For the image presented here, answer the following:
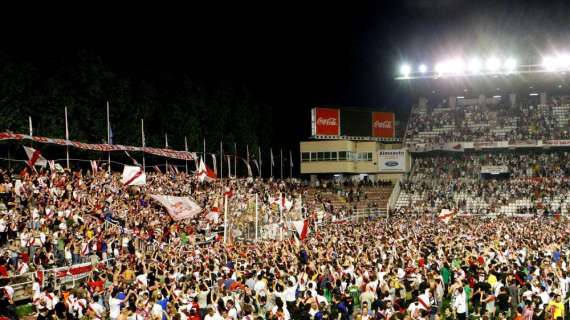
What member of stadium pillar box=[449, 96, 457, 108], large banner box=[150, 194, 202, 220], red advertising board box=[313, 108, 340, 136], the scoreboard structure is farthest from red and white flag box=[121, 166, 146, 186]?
stadium pillar box=[449, 96, 457, 108]

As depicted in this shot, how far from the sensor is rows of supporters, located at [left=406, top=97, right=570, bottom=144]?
63656 millimetres

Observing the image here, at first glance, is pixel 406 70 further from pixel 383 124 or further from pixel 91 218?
pixel 91 218

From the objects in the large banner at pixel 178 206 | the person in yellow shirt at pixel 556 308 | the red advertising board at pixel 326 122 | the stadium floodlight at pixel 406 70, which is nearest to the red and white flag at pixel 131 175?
the large banner at pixel 178 206

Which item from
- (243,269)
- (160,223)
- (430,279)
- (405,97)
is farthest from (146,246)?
(405,97)

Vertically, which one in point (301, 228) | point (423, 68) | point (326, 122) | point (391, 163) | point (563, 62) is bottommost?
point (301, 228)

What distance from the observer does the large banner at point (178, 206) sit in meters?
28.1

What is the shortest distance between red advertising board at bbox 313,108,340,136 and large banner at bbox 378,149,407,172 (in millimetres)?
5324

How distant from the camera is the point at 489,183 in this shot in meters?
59.1

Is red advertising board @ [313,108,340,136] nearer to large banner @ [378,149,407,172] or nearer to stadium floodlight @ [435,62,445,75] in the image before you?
large banner @ [378,149,407,172]

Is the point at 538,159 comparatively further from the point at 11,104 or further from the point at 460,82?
the point at 11,104

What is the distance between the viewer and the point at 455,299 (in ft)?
56.0

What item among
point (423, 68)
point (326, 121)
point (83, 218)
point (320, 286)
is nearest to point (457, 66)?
point (423, 68)

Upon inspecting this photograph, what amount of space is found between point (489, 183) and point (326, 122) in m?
15.9

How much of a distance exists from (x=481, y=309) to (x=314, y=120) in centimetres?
4543
